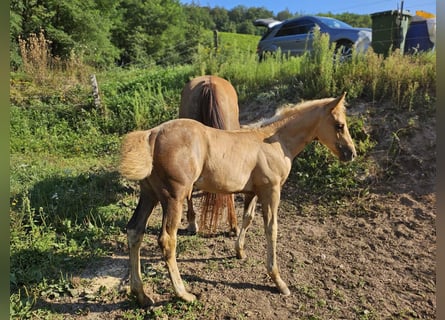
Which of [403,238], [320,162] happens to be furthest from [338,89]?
[403,238]

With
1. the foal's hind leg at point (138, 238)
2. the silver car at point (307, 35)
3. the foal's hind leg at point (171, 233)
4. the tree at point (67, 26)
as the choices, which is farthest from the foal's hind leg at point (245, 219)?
the tree at point (67, 26)

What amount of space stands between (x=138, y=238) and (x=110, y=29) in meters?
18.6

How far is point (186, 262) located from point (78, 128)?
5.77 meters

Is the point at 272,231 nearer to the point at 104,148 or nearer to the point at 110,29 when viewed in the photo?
the point at 104,148

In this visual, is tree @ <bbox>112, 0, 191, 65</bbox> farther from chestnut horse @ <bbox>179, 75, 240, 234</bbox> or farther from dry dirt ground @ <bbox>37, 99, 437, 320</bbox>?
dry dirt ground @ <bbox>37, 99, 437, 320</bbox>

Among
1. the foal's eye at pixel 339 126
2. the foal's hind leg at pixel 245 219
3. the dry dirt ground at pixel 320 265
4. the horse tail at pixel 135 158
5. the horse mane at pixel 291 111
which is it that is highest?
the horse mane at pixel 291 111

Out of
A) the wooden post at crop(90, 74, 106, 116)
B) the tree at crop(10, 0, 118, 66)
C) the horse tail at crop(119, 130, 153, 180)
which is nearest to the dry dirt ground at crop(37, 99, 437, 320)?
the horse tail at crop(119, 130, 153, 180)

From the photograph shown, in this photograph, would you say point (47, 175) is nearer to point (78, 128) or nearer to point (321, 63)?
point (78, 128)

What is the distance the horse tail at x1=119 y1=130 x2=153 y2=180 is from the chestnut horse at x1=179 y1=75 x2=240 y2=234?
134 centimetres

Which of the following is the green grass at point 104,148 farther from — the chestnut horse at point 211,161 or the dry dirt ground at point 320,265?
the chestnut horse at point 211,161

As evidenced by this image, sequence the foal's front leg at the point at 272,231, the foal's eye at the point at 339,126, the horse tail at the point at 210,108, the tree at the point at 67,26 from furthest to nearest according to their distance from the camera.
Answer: the tree at the point at 67,26 → the horse tail at the point at 210,108 → the foal's eye at the point at 339,126 → the foal's front leg at the point at 272,231

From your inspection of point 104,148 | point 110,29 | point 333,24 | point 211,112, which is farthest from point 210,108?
point 110,29

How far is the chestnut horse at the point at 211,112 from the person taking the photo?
161 inches

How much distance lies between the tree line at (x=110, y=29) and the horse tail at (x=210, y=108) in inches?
296
